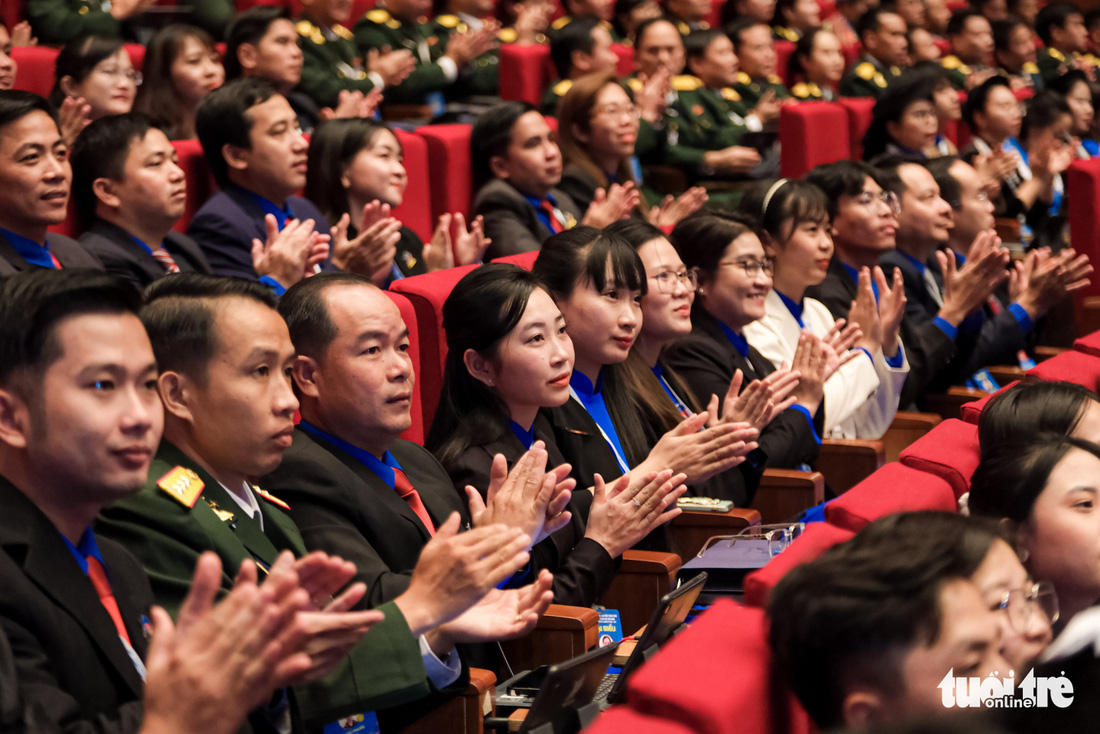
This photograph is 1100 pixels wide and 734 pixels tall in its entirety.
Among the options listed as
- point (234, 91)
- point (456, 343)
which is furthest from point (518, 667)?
point (234, 91)

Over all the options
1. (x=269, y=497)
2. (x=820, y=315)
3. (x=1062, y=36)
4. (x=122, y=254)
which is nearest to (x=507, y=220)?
(x=820, y=315)

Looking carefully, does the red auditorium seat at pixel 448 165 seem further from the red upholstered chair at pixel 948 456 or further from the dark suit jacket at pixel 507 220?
the red upholstered chair at pixel 948 456

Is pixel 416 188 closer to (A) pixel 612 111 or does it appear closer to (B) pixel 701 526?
(A) pixel 612 111

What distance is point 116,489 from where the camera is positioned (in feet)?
2.08

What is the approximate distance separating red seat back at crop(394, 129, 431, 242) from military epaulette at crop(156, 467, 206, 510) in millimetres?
1067

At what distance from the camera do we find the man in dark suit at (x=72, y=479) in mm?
606

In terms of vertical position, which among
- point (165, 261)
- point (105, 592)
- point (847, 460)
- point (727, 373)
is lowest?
point (847, 460)

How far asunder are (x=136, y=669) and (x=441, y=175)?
4.26ft

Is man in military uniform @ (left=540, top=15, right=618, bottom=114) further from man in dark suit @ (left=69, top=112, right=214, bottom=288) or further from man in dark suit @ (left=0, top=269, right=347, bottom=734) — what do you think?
man in dark suit @ (left=0, top=269, right=347, bottom=734)

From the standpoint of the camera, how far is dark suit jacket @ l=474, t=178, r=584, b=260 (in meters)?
1.75

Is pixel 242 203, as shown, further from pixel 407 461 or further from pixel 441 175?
pixel 407 461

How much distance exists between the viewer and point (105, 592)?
2.16 ft

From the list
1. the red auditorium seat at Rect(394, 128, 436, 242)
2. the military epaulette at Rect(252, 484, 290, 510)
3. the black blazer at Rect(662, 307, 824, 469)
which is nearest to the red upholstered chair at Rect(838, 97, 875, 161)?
the red auditorium seat at Rect(394, 128, 436, 242)

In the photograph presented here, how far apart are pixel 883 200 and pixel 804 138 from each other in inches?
22.9
